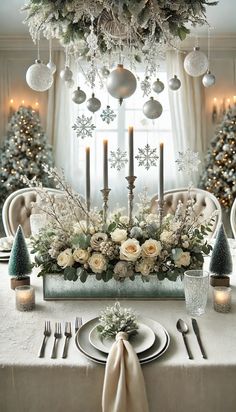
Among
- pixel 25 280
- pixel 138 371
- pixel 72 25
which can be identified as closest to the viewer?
pixel 138 371

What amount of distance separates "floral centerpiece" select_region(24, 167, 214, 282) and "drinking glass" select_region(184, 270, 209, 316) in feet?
0.34

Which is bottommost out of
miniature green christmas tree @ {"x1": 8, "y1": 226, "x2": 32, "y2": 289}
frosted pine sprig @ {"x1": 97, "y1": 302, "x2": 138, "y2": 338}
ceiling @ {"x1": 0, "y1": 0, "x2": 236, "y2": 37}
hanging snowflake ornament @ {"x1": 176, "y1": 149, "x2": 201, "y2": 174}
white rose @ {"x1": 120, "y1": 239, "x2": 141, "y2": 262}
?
frosted pine sprig @ {"x1": 97, "y1": 302, "x2": 138, "y2": 338}

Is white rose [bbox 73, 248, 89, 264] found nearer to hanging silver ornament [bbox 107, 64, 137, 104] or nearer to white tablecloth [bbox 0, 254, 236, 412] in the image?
white tablecloth [bbox 0, 254, 236, 412]

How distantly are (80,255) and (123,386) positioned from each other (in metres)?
0.56

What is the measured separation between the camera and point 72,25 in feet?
6.82

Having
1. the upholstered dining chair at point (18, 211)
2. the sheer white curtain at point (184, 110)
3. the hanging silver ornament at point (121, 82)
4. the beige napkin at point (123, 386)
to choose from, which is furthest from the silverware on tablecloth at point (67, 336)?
the sheer white curtain at point (184, 110)

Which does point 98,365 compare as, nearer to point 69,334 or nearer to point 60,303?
point 69,334

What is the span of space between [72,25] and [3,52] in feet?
10.7

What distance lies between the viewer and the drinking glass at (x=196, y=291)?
1.40 metres

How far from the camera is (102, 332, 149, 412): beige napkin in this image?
3.43 feet

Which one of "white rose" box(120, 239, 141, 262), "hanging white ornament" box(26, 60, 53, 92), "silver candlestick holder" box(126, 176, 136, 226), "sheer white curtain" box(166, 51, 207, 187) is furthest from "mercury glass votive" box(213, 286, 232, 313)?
"sheer white curtain" box(166, 51, 207, 187)

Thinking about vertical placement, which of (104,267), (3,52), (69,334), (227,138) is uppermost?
(3,52)

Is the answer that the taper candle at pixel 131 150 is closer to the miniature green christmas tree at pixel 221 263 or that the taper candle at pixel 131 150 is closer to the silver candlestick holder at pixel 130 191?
the silver candlestick holder at pixel 130 191

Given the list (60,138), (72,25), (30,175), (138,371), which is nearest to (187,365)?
(138,371)
